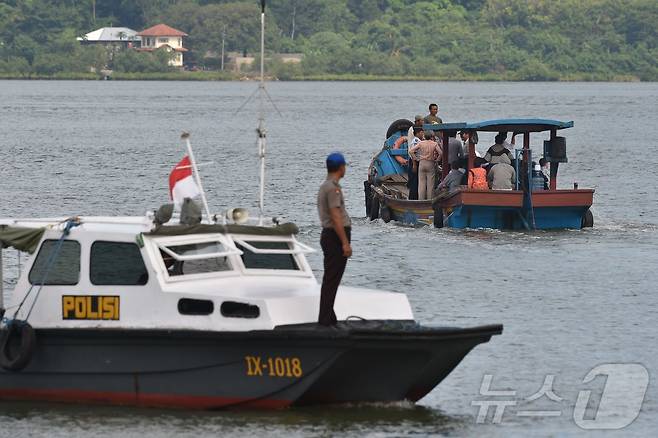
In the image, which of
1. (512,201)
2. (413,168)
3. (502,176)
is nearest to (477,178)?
(502,176)

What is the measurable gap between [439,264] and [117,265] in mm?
15321

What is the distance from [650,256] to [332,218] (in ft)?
59.7

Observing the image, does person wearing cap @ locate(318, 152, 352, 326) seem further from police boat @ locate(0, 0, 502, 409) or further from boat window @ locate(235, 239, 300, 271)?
boat window @ locate(235, 239, 300, 271)

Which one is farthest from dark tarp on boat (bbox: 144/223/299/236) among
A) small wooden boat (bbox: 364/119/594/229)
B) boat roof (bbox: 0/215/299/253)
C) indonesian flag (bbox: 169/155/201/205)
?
small wooden boat (bbox: 364/119/594/229)

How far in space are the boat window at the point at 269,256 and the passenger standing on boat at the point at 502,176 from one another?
18100 millimetres

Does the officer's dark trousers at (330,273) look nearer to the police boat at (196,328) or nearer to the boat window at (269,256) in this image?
the police boat at (196,328)

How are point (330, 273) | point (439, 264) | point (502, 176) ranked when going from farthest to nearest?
point (502, 176) → point (439, 264) → point (330, 273)

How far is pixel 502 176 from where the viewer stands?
124 feet

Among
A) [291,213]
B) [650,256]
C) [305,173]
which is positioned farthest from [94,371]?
[305,173]

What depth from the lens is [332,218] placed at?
742 inches

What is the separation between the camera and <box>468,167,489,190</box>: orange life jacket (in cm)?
3766

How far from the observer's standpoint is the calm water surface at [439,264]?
19406 mm

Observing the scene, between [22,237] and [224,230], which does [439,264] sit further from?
[22,237]

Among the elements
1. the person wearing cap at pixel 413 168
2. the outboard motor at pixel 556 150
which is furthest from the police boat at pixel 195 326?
the person wearing cap at pixel 413 168
